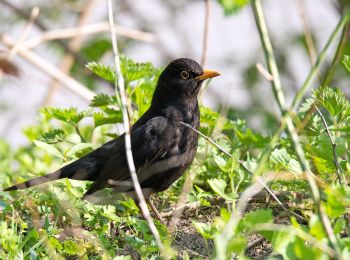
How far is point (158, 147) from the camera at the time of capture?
19.4 ft

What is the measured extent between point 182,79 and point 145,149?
84cm

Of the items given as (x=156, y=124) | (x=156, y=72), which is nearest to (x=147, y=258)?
(x=156, y=124)

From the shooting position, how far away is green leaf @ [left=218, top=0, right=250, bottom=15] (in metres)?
4.84

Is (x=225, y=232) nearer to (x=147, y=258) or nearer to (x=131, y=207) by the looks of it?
(x=147, y=258)

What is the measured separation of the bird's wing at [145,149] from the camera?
19.3ft

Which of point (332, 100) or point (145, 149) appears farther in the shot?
point (145, 149)

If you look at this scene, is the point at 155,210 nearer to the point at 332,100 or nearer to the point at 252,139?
the point at 252,139

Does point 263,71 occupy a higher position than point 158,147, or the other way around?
point 263,71

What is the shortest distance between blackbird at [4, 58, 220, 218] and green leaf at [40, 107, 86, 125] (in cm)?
38

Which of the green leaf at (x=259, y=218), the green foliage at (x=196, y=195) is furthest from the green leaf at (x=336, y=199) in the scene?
the green leaf at (x=259, y=218)

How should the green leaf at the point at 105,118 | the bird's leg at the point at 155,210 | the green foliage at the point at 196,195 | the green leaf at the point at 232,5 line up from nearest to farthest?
the green foliage at the point at 196,195, the green leaf at the point at 232,5, the bird's leg at the point at 155,210, the green leaf at the point at 105,118

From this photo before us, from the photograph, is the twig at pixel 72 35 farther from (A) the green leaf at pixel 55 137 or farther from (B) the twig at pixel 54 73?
(A) the green leaf at pixel 55 137

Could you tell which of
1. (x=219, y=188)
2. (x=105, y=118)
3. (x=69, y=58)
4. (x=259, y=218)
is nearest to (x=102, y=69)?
(x=105, y=118)

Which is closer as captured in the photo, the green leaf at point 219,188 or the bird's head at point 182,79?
the green leaf at point 219,188
